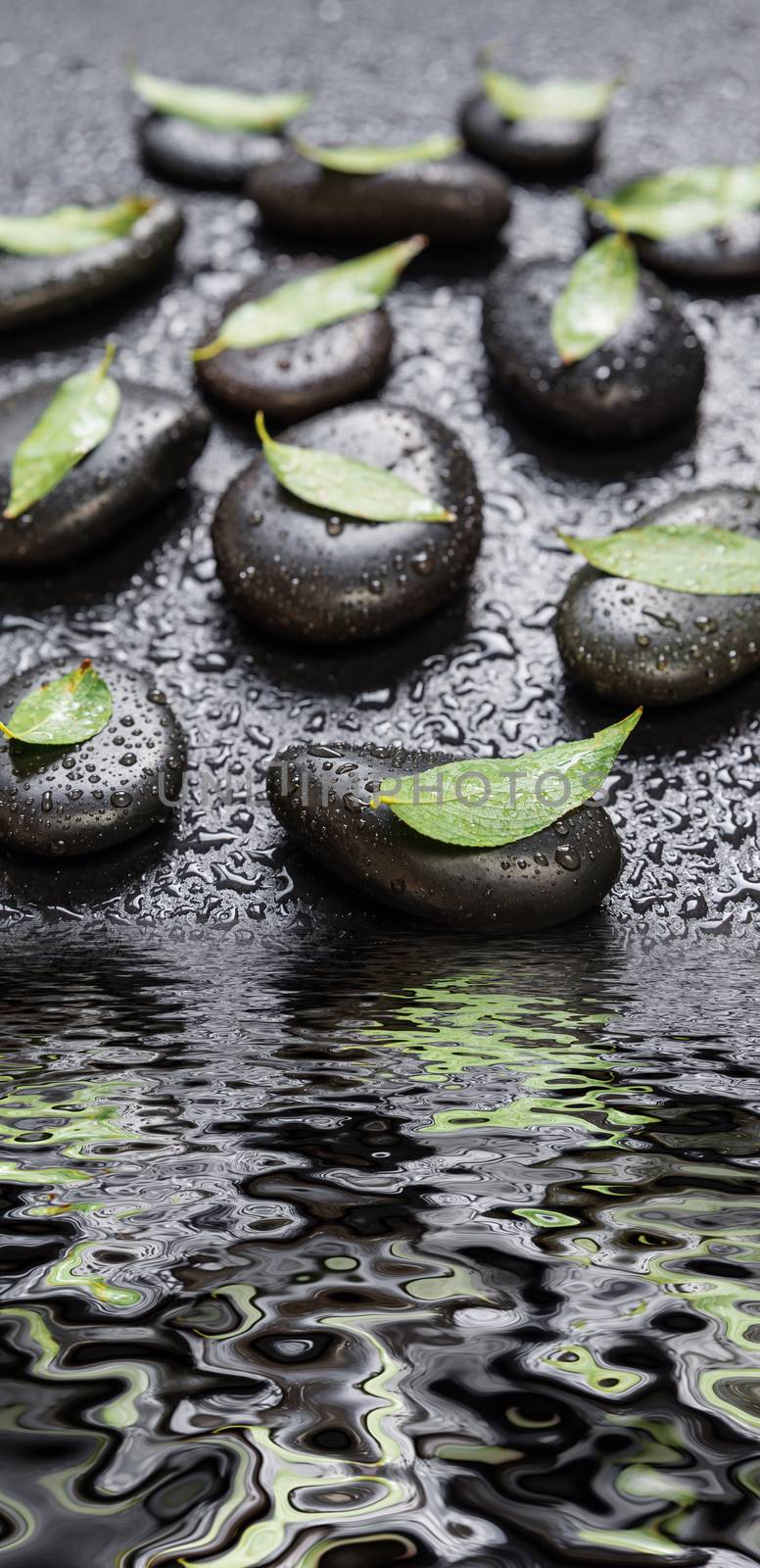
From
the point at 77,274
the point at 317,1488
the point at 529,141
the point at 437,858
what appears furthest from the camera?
the point at 529,141

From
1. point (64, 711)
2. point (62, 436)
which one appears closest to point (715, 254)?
point (62, 436)

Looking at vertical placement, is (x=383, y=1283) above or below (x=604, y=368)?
below

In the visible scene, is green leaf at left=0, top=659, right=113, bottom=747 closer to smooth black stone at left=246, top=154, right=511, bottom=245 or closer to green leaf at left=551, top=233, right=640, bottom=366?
green leaf at left=551, top=233, right=640, bottom=366

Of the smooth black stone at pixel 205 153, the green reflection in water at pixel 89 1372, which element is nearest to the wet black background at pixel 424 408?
the smooth black stone at pixel 205 153

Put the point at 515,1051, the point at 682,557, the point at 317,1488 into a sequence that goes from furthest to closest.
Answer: the point at 682,557 → the point at 515,1051 → the point at 317,1488

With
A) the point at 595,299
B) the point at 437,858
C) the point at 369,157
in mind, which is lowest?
the point at 437,858

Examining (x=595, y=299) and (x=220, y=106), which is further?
(x=220, y=106)

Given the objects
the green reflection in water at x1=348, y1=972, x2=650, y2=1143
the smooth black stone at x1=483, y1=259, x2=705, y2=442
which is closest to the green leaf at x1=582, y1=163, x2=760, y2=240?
the smooth black stone at x1=483, y1=259, x2=705, y2=442

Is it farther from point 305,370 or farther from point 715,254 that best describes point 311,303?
point 715,254
